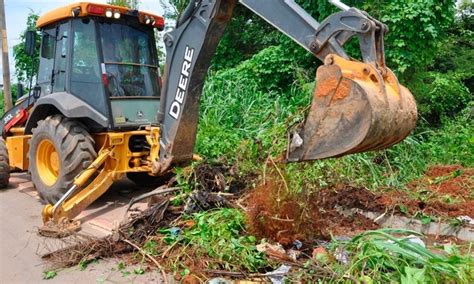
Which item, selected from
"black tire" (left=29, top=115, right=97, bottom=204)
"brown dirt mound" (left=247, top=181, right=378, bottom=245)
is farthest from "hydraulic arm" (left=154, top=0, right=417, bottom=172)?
"black tire" (left=29, top=115, right=97, bottom=204)

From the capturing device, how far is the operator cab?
552cm

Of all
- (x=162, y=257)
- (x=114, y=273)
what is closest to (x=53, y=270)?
(x=114, y=273)

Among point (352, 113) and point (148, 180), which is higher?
point (352, 113)

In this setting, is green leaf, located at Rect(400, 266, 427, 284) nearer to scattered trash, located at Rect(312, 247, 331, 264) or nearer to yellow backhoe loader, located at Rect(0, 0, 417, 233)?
scattered trash, located at Rect(312, 247, 331, 264)

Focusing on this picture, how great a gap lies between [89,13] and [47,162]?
80.8 inches

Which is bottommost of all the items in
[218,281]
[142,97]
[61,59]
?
[218,281]

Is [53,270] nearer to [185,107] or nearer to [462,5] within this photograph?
[185,107]

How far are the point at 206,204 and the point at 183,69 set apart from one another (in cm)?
140

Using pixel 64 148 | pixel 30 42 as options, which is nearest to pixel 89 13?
pixel 30 42

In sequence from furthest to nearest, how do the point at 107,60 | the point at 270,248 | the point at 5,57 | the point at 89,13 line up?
the point at 5,57 → the point at 107,60 → the point at 89,13 → the point at 270,248

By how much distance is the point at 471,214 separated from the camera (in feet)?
15.0

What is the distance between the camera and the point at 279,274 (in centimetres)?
321

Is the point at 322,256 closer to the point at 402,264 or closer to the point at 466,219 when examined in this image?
the point at 402,264

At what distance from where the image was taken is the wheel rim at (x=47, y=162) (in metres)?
5.81
